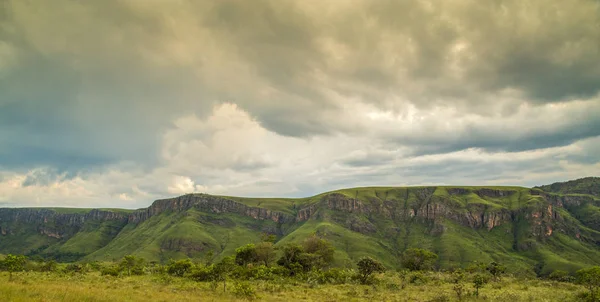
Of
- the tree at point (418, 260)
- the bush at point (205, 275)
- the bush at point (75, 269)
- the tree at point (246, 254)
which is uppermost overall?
the bush at point (205, 275)

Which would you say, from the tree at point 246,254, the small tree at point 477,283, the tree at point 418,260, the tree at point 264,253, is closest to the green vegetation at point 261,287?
the small tree at point 477,283

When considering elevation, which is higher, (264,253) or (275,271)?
(275,271)

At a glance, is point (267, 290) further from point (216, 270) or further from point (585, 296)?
point (585, 296)

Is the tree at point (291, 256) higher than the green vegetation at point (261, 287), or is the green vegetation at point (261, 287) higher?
the green vegetation at point (261, 287)

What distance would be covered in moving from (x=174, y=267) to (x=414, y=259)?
98383 millimetres

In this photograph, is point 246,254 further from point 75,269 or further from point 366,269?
point 366,269

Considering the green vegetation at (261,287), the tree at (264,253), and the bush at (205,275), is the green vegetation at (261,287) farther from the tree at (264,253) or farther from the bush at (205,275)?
the tree at (264,253)

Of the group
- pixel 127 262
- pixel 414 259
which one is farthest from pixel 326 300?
pixel 414 259

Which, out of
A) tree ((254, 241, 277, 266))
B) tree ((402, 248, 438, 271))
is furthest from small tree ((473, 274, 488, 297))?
tree ((402, 248, 438, 271))

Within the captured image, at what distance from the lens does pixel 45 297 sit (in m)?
20.2

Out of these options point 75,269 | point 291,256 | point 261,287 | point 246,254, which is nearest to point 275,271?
point 261,287

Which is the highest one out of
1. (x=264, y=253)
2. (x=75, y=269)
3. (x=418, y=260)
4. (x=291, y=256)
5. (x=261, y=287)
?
(x=261, y=287)

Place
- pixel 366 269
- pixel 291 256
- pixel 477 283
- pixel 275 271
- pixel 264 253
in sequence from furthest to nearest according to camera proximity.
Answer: pixel 264 253
pixel 291 256
pixel 275 271
pixel 366 269
pixel 477 283

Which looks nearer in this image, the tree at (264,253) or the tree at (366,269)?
the tree at (366,269)
